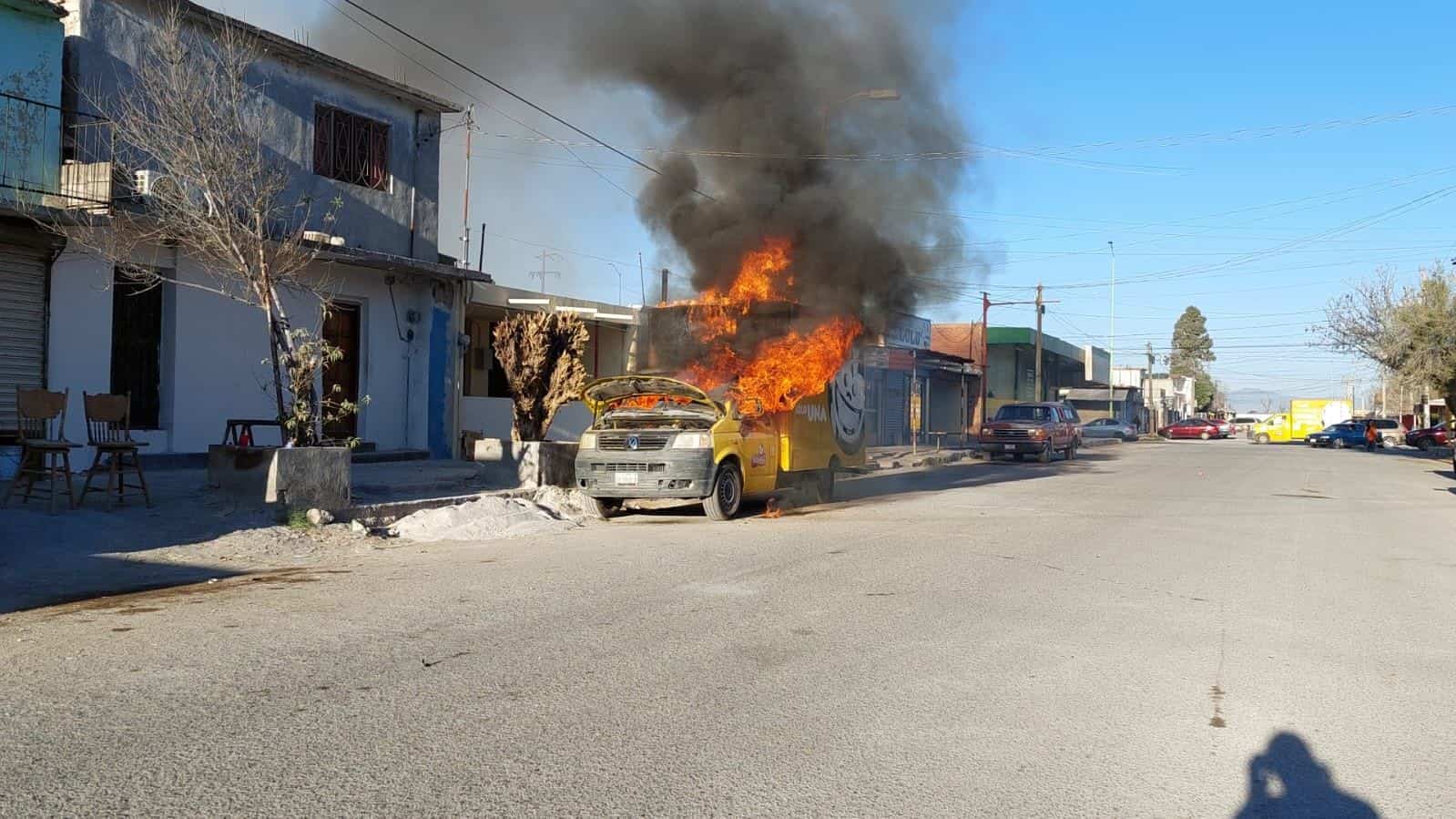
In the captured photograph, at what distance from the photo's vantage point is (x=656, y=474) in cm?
1244

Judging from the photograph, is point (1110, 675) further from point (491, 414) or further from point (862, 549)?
point (491, 414)

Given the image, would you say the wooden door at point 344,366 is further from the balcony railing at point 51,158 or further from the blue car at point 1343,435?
the blue car at point 1343,435

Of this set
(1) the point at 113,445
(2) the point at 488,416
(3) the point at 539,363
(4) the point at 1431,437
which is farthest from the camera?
(4) the point at 1431,437

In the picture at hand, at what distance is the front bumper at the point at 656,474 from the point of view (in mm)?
12336

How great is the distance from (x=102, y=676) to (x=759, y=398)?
959cm

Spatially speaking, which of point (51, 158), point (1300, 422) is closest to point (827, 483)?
point (51, 158)

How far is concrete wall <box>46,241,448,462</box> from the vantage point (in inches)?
543

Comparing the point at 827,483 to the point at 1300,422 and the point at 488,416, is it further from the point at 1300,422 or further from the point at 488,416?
the point at 1300,422

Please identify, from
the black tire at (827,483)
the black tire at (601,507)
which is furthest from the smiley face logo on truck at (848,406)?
the black tire at (601,507)

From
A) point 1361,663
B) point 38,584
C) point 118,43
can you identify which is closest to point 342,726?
point 38,584

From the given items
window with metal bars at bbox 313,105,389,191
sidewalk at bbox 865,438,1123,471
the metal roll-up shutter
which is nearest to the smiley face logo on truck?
sidewalk at bbox 865,438,1123,471

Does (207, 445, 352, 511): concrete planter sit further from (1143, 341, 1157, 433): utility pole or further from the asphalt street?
(1143, 341, 1157, 433): utility pole

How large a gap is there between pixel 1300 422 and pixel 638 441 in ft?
194

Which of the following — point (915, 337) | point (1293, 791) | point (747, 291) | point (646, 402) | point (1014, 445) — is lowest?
point (1293, 791)
